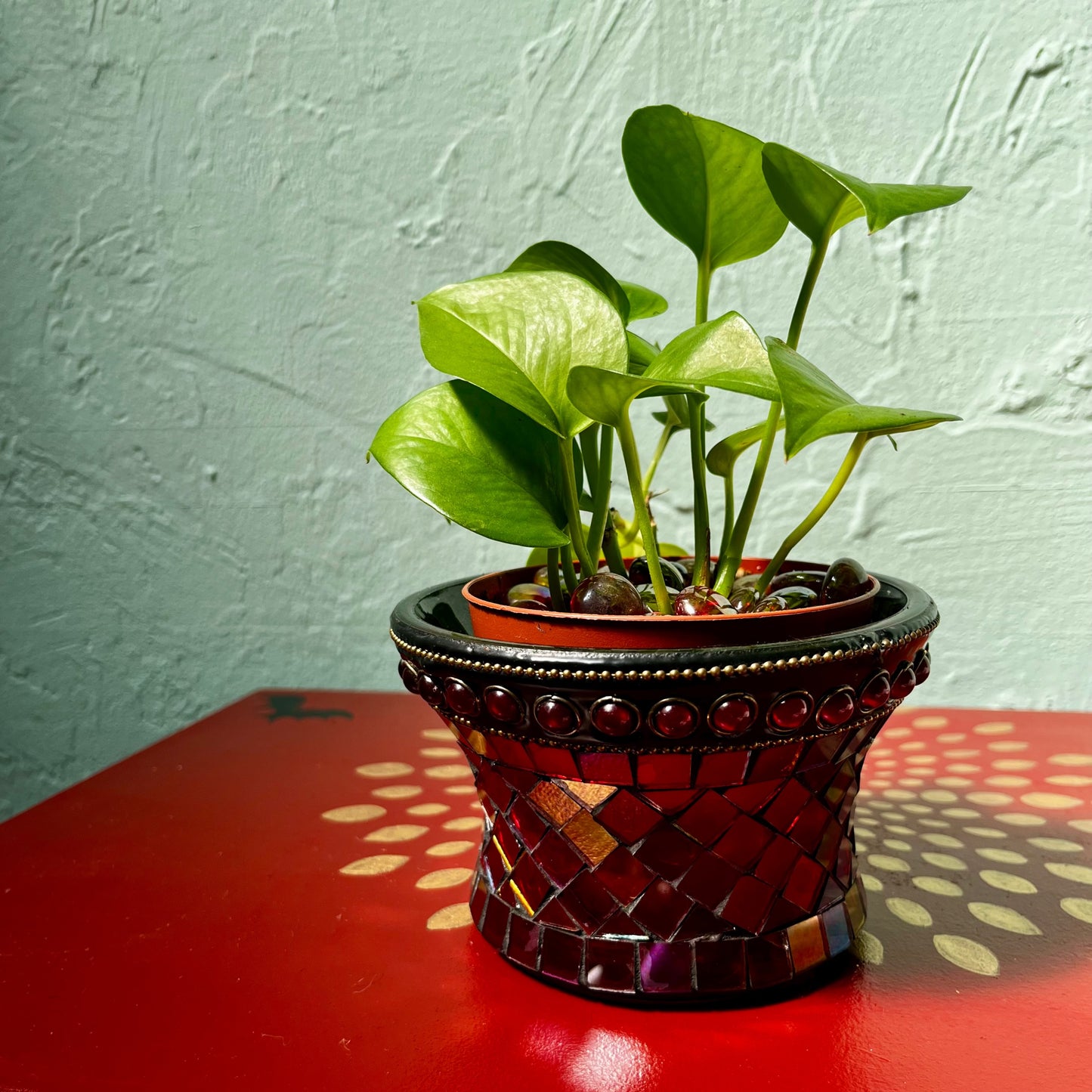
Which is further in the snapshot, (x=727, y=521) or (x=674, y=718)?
(x=727, y=521)

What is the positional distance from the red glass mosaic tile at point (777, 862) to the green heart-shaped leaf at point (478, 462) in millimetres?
117

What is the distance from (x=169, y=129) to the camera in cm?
84

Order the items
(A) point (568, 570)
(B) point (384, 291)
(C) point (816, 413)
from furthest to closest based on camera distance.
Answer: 1. (B) point (384, 291)
2. (A) point (568, 570)
3. (C) point (816, 413)

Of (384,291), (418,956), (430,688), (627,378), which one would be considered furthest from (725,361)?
(384,291)

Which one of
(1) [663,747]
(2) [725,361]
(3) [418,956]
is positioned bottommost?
(3) [418,956]

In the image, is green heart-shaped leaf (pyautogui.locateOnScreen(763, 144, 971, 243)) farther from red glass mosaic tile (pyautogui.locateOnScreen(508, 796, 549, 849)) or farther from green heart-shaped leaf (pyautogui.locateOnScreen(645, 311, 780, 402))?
red glass mosaic tile (pyautogui.locateOnScreen(508, 796, 549, 849))

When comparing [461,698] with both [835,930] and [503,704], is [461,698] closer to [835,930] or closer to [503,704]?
[503,704]

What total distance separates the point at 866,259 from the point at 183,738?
0.61 metres

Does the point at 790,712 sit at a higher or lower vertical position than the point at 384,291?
lower

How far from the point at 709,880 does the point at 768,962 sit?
0.13 feet

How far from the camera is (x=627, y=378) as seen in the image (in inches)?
10.7

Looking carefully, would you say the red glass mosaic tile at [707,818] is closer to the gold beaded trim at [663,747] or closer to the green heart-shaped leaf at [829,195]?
the gold beaded trim at [663,747]

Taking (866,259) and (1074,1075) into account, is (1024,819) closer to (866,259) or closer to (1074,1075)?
(1074,1075)

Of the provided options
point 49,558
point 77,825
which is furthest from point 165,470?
point 77,825
